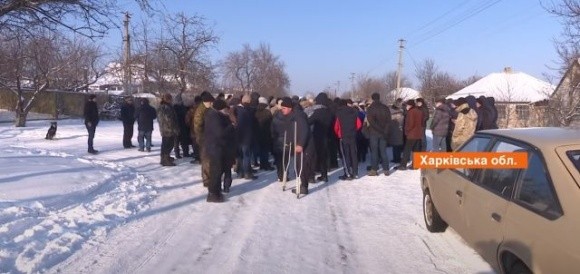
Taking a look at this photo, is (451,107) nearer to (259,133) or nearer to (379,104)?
(379,104)

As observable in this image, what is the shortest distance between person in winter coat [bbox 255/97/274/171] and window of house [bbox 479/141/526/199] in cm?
756

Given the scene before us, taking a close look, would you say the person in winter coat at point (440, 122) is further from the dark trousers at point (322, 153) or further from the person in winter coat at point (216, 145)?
the person in winter coat at point (216, 145)

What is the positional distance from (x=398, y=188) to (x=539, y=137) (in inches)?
243

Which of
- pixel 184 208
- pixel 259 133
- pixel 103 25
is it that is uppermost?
pixel 103 25

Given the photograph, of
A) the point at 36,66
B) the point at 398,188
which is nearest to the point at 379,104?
the point at 398,188

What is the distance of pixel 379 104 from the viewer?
12414 millimetres

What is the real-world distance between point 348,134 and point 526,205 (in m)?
7.55

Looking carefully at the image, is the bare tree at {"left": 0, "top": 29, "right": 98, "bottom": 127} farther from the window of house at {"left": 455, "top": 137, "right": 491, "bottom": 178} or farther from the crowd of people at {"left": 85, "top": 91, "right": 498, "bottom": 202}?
the window of house at {"left": 455, "top": 137, "right": 491, "bottom": 178}

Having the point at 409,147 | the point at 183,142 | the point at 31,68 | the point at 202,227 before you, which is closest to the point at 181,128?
the point at 183,142

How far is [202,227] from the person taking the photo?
7438 millimetres

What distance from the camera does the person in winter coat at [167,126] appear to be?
12.8 metres

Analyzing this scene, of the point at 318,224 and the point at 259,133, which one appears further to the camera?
the point at 259,133

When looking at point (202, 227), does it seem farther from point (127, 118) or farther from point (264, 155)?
point (127, 118)

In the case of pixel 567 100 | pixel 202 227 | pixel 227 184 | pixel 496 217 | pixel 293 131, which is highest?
pixel 567 100
